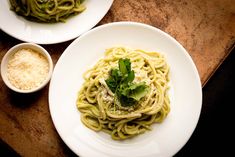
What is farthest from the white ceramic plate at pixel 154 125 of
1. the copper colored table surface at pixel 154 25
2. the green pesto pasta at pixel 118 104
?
the copper colored table surface at pixel 154 25

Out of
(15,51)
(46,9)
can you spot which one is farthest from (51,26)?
(15,51)

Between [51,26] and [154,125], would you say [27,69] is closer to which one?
[51,26]

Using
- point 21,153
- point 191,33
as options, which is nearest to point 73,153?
point 21,153

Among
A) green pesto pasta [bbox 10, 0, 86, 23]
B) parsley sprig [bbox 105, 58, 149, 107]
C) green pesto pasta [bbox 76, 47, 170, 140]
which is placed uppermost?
green pesto pasta [bbox 10, 0, 86, 23]

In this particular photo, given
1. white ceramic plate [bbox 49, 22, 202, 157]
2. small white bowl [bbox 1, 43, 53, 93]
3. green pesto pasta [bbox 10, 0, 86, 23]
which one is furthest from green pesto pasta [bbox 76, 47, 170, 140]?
green pesto pasta [bbox 10, 0, 86, 23]

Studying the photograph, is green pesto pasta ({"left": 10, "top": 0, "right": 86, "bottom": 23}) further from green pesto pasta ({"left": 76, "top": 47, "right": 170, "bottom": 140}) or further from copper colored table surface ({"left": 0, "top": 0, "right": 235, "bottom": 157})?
green pesto pasta ({"left": 76, "top": 47, "right": 170, "bottom": 140})
